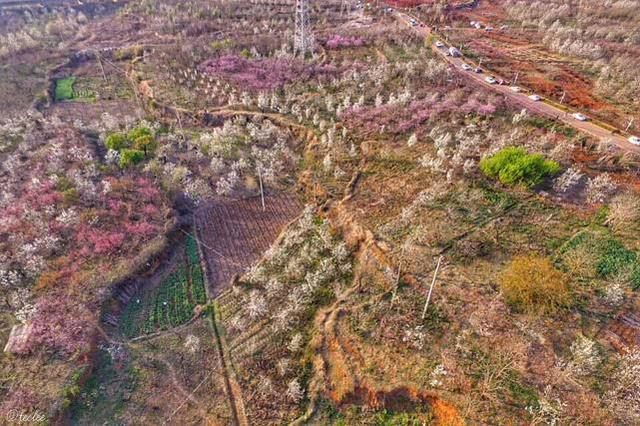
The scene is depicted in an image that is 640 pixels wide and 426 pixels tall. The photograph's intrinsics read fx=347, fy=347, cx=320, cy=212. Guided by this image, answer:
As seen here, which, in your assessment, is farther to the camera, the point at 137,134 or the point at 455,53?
the point at 455,53

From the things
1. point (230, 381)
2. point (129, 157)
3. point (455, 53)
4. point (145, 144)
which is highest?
point (455, 53)

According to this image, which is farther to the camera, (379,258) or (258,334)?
(379,258)

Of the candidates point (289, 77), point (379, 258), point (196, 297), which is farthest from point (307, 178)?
point (289, 77)

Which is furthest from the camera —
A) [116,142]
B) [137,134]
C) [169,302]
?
[137,134]

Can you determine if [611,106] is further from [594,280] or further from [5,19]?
[5,19]

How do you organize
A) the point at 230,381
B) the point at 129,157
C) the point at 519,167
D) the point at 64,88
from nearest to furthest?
1. the point at 230,381
2. the point at 519,167
3. the point at 129,157
4. the point at 64,88

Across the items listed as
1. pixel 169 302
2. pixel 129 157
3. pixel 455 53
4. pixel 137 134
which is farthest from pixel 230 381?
pixel 455 53

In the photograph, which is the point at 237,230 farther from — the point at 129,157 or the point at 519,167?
the point at 519,167
